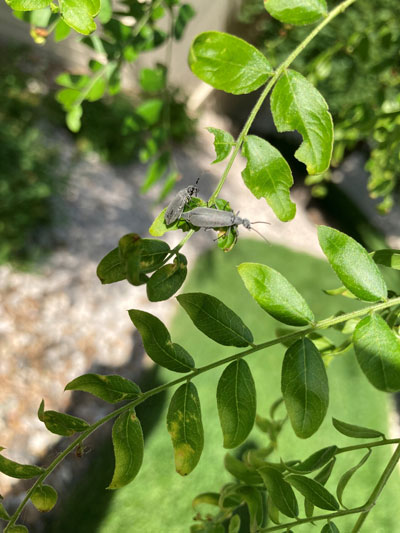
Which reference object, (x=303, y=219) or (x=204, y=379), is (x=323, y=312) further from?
(x=303, y=219)

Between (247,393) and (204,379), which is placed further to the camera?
(204,379)

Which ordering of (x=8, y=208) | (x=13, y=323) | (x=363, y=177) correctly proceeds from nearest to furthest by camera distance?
(x=13, y=323)
(x=8, y=208)
(x=363, y=177)

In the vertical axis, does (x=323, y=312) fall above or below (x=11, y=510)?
below

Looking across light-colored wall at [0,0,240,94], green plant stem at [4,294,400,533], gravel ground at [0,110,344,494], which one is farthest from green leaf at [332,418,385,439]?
light-colored wall at [0,0,240,94]

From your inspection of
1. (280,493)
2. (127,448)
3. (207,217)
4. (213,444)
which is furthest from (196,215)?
(213,444)

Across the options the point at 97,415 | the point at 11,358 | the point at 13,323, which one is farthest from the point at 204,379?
the point at 13,323

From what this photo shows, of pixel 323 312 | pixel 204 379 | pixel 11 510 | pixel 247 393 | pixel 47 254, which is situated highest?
pixel 247 393

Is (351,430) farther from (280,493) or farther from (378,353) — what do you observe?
(378,353)
